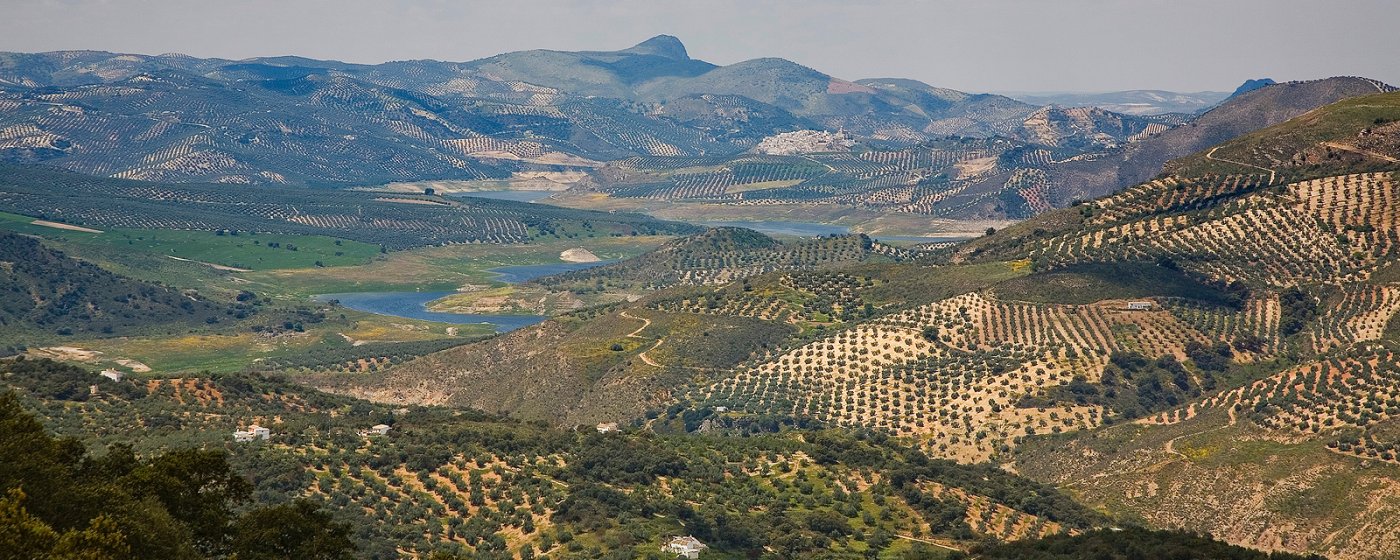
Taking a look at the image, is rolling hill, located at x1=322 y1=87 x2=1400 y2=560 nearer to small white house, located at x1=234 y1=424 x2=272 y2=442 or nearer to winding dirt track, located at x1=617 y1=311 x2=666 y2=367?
winding dirt track, located at x1=617 y1=311 x2=666 y2=367

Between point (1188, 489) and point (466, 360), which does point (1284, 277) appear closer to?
point (1188, 489)

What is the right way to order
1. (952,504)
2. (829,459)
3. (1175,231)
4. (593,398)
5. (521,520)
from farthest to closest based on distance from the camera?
(1175,231), (593,398), (829,459), (952,504), (521,520)

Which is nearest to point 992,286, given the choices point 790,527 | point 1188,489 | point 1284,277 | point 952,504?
point 1284,277

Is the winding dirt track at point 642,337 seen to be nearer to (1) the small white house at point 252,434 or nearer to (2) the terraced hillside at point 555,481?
(2) the terraced hillside at point 555,481

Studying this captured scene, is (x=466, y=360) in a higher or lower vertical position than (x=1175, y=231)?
lower

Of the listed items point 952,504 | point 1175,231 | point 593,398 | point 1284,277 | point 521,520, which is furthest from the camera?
point 1175,231

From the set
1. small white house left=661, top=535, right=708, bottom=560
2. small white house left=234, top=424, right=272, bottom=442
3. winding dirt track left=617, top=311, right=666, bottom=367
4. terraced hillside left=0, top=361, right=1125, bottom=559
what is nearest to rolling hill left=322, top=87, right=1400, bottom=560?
winding dirt track left=617, top=311, right=666, bottom=367

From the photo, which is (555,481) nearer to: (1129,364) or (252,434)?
(252,434)

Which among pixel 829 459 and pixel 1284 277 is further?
pixel 1284 277

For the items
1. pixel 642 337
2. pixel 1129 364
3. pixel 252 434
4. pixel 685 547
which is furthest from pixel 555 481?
pixel 642 337
